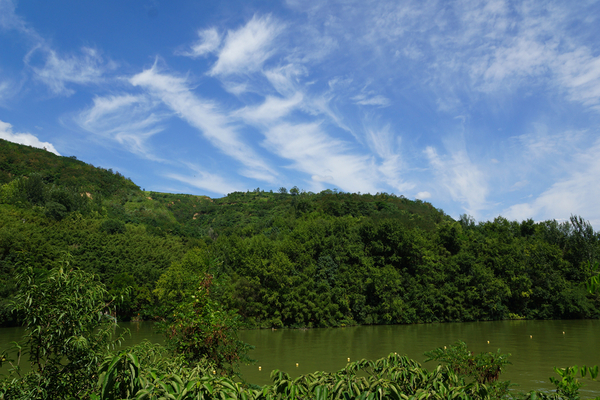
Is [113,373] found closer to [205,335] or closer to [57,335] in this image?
[57,335]

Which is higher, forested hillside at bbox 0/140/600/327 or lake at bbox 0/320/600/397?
forested hillside at bbox 0/140/600/327

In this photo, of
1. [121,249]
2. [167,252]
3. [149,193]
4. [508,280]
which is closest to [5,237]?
[121,249]

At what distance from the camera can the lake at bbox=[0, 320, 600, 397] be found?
1634 centimetres

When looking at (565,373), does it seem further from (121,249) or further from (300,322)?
(121,249)

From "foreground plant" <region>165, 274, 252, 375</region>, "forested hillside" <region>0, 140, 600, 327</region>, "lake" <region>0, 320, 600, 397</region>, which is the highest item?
"forested hillside" <region>0, 140, 600, 327</region>

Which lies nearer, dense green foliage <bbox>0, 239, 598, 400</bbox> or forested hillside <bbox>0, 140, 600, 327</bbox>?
dense green foliage <bbox>0, 239, 598, 400</bbox>

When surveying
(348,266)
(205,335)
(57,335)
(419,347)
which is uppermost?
(348,266)

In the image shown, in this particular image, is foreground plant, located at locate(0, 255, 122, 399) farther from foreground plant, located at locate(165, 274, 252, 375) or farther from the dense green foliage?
foreground plant, located at locate(165, 274, 252, 375)

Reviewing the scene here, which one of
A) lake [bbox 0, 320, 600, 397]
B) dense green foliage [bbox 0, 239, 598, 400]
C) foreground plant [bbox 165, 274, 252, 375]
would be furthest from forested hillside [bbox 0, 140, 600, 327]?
dense green foliage [bbox 0, 239, 598, 400]

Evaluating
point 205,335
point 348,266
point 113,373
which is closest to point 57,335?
point 113,373

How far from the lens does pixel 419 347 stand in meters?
23.6

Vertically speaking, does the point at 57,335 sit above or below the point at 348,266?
below

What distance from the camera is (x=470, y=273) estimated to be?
141 ft

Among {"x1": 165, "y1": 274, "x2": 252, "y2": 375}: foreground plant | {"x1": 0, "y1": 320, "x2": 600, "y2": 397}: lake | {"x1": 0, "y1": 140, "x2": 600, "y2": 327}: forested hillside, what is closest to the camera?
{"x1": 165, "y1": 274, "x2": 252, "y2": 375}: foreground plant
